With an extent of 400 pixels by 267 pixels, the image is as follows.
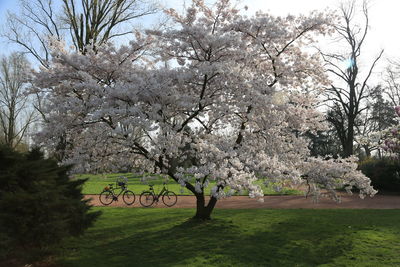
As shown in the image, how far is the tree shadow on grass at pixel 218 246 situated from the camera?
7453 millimetres

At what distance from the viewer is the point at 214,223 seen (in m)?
10.9

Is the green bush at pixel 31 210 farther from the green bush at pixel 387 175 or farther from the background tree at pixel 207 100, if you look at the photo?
the green bush at pixel 387 175

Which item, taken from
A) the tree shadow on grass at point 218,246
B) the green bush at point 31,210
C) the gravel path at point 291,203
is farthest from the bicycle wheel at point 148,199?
the green bush at point 31,210

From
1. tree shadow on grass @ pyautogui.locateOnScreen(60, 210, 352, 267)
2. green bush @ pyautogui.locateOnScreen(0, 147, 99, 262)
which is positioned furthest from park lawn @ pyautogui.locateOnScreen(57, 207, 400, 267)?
green bush @ pyautogui.locateOnScreen(0, 147, 99, 262)

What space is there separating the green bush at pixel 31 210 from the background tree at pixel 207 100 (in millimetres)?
2134

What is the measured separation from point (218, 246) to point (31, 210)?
14.5ft

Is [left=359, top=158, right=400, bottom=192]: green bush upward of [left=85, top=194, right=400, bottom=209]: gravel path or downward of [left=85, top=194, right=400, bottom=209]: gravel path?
upward

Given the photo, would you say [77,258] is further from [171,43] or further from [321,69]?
[321,69]

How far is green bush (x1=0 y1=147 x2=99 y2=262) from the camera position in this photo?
5980 millimetres

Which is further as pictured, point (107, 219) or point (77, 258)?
point (107, 219)

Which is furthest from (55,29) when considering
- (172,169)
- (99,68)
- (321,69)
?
(321,69)

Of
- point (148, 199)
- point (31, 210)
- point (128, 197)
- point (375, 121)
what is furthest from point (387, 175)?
point (375, 121)

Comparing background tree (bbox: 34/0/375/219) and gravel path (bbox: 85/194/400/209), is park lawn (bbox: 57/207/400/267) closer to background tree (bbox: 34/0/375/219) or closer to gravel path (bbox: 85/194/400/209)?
background tree (bbox: 34/0/375/219)

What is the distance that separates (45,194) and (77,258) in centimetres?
213
